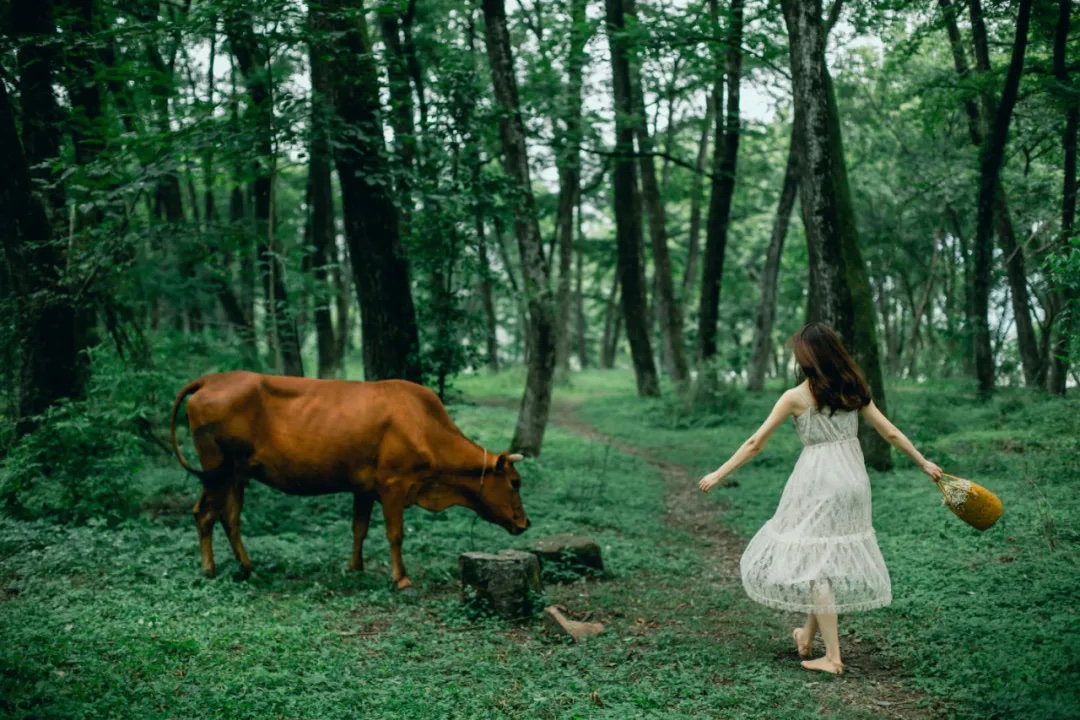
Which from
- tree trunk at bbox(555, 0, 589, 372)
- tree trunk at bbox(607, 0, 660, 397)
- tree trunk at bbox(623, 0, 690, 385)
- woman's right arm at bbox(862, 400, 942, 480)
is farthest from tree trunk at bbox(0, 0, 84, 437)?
tree trunk at bbox(623, 0, 690, 385)

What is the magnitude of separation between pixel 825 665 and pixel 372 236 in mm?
7969

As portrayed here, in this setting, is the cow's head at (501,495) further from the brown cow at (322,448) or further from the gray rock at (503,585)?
the gray rock at (503,585)

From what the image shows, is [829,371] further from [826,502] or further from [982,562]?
[982,562]

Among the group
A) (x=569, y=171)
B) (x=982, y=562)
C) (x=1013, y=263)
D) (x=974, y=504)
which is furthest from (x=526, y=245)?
(x=569, y=171)

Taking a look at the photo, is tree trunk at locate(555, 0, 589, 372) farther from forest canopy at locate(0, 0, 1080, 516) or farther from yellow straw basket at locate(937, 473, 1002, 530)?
yellow straw basket at locate(937, 473, 1002, 530)

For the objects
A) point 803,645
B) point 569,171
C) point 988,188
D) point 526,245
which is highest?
point 569,171

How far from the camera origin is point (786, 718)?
5129 millimetres

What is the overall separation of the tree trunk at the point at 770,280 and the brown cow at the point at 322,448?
49.3ft

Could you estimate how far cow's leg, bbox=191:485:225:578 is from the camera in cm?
811

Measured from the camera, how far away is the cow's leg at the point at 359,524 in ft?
27.8

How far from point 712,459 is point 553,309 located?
4117 mm

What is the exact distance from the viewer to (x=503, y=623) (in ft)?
23.5

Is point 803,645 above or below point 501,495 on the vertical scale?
below

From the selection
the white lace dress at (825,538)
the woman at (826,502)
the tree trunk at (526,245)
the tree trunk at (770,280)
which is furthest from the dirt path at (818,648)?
the tree trunk at (770,280)
